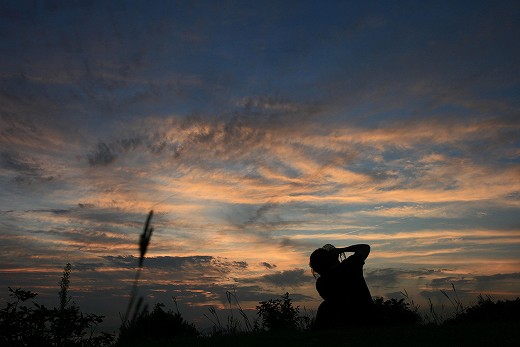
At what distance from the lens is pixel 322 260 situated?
1449cm

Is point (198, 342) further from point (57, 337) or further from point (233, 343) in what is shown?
point (57, 337)

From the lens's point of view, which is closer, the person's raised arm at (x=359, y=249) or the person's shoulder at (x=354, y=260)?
the person's shoulder at (x=354, y=260)

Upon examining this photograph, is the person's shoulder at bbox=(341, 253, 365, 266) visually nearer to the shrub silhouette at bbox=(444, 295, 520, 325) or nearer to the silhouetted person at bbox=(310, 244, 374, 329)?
the silhouetted person at bbox=(310, 244, 374, 329)

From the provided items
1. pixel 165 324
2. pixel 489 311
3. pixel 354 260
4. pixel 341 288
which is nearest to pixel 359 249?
pixel 354 260

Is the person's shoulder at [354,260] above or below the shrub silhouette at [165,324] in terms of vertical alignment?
above

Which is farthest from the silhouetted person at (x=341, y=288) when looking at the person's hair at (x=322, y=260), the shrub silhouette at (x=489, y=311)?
the shrub silhouette at (x=489, y=311)

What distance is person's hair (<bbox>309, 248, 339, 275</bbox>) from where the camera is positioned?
1445 cm

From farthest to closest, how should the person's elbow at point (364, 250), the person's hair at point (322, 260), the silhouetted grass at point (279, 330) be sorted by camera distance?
the person's hair at point (322, 260) < the person's elbow at point (364, 250) < the silhouetted grass at point (279, 330)

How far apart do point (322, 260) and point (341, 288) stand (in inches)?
49.0

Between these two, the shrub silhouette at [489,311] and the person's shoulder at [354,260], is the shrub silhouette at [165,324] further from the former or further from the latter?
the shrub silhouette at [489,311]

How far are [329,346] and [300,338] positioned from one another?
1.21m

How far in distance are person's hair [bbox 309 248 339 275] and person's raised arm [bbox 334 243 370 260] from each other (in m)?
0.28

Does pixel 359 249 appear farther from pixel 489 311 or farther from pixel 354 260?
pixel 489 311

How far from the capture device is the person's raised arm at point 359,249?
14.2 metres
